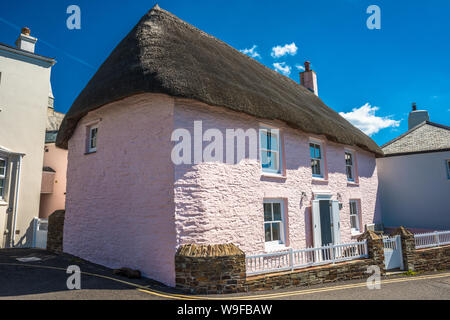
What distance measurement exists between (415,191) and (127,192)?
47.4 feet

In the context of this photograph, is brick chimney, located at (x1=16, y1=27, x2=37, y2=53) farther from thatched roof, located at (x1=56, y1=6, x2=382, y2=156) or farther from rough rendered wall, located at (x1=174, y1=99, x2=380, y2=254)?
rough rendered wall, located at (x1=174, y1=99, x2=380, y2=254)

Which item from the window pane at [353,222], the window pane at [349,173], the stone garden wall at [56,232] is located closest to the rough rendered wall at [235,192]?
the window pane at [349,173]

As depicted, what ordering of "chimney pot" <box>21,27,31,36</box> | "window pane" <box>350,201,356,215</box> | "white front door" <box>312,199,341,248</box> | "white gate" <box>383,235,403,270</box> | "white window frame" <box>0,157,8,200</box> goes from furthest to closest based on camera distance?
"chimney pot" <box>21,27,31,36</box> < "window pane" <box>350,201,356,215</box> < "white window frame" <box>0,157,8,200</box> < "white front door" <box>312,199,341,248</box> < "white gate" <box>383,235,403,270</box>

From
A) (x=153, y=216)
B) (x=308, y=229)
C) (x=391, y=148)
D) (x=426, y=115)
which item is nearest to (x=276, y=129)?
(x=308, y=229)

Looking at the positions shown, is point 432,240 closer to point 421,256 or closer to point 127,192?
point 421,256

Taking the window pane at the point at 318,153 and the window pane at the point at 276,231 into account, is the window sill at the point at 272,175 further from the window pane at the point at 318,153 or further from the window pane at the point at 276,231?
the window pane at the point at 318,153

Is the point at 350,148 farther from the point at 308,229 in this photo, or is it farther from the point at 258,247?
the point at 258,247

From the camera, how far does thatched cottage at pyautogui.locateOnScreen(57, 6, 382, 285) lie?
7867 millimetres

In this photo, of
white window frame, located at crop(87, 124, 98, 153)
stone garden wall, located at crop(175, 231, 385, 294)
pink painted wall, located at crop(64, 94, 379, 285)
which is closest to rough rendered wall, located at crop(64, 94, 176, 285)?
pink painted wall, located at crop(64, 94, 379, 285)

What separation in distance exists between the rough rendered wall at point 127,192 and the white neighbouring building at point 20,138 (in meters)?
3.48

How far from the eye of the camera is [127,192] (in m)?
8.70

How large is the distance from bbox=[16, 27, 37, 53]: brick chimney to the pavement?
32.9 feet
